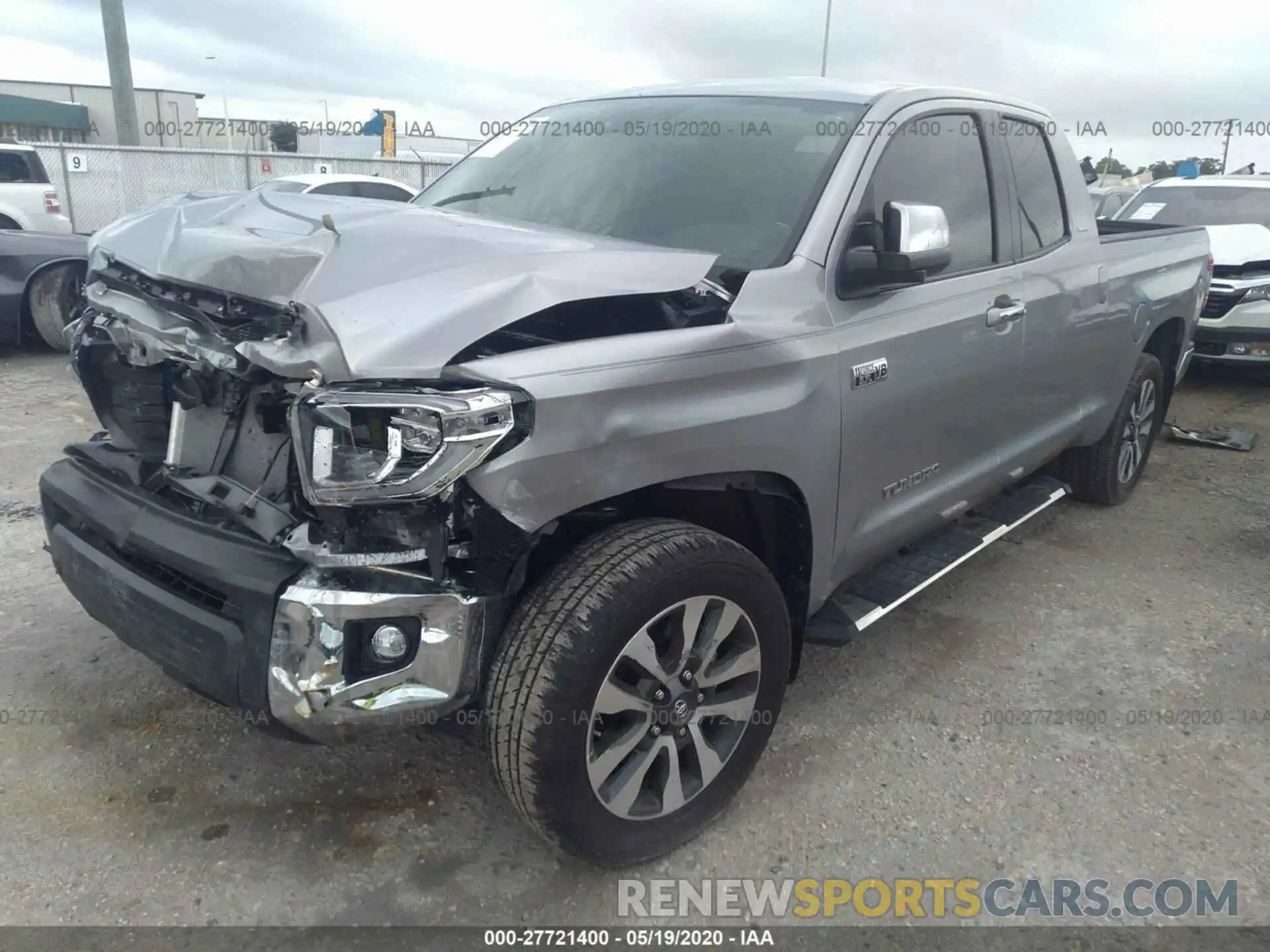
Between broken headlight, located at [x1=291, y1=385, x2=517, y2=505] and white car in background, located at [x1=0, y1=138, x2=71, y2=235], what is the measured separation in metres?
11.8

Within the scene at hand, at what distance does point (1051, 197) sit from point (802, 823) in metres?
2.78

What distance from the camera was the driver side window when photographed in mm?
2955

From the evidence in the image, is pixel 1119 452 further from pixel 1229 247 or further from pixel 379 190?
pixel 379 190

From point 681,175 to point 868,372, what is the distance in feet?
2.94

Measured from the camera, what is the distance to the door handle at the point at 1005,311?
3.34 m

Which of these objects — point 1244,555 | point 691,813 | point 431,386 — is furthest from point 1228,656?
point 431,386

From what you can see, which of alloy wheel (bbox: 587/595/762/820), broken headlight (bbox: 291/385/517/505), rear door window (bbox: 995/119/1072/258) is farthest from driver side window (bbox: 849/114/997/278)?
broken headlight (bbox: 291/385/517/505)

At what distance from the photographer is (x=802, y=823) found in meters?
2.68

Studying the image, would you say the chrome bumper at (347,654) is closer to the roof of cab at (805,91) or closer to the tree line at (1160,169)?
the roof of cab at (805,91)

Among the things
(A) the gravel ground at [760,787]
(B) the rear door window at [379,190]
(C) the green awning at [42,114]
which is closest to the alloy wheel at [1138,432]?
(A) the gravel ground at [760,787]

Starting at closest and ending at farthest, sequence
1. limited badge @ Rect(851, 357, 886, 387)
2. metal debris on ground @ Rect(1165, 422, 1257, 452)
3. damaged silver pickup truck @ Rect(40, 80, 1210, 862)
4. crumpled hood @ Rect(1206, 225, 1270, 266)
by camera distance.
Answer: damaged silver pickup truck @ Rect(40, 80, 1210, 862)
limited badge @ Rect(851, 357, 886, 387)
metal debris on ground @ Rect(1165, 422, 1257, 452)
crumpled hood @ Rect(1206, 225, 1270, 266)

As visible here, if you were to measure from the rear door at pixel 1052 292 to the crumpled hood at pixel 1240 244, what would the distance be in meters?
4.73

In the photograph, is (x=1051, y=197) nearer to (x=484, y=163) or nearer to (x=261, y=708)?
(x=484, y=163)

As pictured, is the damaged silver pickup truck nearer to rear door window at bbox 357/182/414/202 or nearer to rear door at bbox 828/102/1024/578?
rear door at bbox 828/102/1024/578
